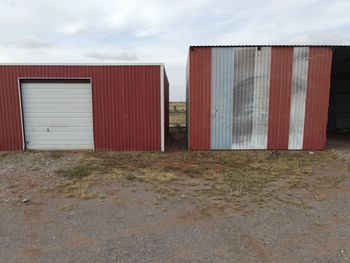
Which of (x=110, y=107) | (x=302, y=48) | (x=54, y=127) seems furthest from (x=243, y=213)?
(x=54, y=127)

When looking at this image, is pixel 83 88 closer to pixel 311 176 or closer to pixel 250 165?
pixel 250 165

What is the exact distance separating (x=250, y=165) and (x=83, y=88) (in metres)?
6.41

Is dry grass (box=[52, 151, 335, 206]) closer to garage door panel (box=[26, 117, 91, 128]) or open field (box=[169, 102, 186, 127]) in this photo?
garage door panel (box=[26, 117, 91, 128])

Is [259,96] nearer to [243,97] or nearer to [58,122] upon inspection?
[243,97]

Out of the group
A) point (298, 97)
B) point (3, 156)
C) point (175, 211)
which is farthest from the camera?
point (298, 97)

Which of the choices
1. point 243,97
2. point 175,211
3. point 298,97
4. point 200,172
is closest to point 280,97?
point 298,97

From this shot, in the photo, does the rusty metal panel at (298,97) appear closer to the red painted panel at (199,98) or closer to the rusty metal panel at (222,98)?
the rusty metal panel at (222,98)

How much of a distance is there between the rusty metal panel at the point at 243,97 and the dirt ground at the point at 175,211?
1.79 m

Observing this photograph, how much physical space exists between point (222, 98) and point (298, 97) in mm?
2765

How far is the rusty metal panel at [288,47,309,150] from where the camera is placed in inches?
368

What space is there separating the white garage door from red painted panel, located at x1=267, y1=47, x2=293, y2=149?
663 centimetres

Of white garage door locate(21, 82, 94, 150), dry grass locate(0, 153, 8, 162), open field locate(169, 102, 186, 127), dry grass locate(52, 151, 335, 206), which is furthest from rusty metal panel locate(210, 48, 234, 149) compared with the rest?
open field locate(169, 102, 186, 127)

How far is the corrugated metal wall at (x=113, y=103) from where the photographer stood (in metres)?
9.42

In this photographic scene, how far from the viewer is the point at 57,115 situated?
9.78 metres
